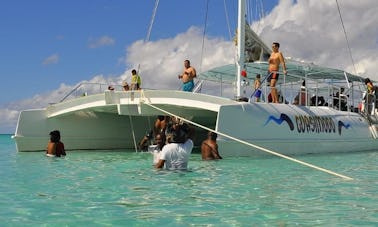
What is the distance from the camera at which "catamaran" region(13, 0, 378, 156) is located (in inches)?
545

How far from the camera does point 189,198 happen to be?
659 centimetres

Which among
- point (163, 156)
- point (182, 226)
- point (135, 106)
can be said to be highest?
point (135, 106)

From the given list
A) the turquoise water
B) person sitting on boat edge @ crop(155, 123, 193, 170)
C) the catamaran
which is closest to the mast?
the catamaran

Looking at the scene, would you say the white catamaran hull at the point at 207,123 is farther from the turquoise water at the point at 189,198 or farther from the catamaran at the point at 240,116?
the turquoise water at the point at 189,198

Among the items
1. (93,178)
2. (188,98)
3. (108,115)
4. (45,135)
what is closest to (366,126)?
(188,98)

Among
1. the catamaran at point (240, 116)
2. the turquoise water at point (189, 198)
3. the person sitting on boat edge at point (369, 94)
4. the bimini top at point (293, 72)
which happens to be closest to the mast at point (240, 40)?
the catamaran at point (240, 116)

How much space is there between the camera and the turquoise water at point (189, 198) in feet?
17.4

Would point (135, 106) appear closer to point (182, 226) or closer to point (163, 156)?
point (163, 156)

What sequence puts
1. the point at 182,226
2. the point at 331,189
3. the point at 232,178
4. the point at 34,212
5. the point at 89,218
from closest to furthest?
the point at 182,226 < the point at 89,218 < the point at 34,212 < the point at 331,189 < the point at 232,178

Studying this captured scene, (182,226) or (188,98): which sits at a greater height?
(188,98)

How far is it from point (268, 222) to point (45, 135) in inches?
568

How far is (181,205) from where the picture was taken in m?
6.09

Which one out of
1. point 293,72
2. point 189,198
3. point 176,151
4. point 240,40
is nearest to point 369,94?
point 293,72

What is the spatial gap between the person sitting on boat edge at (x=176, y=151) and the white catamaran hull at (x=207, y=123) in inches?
111
